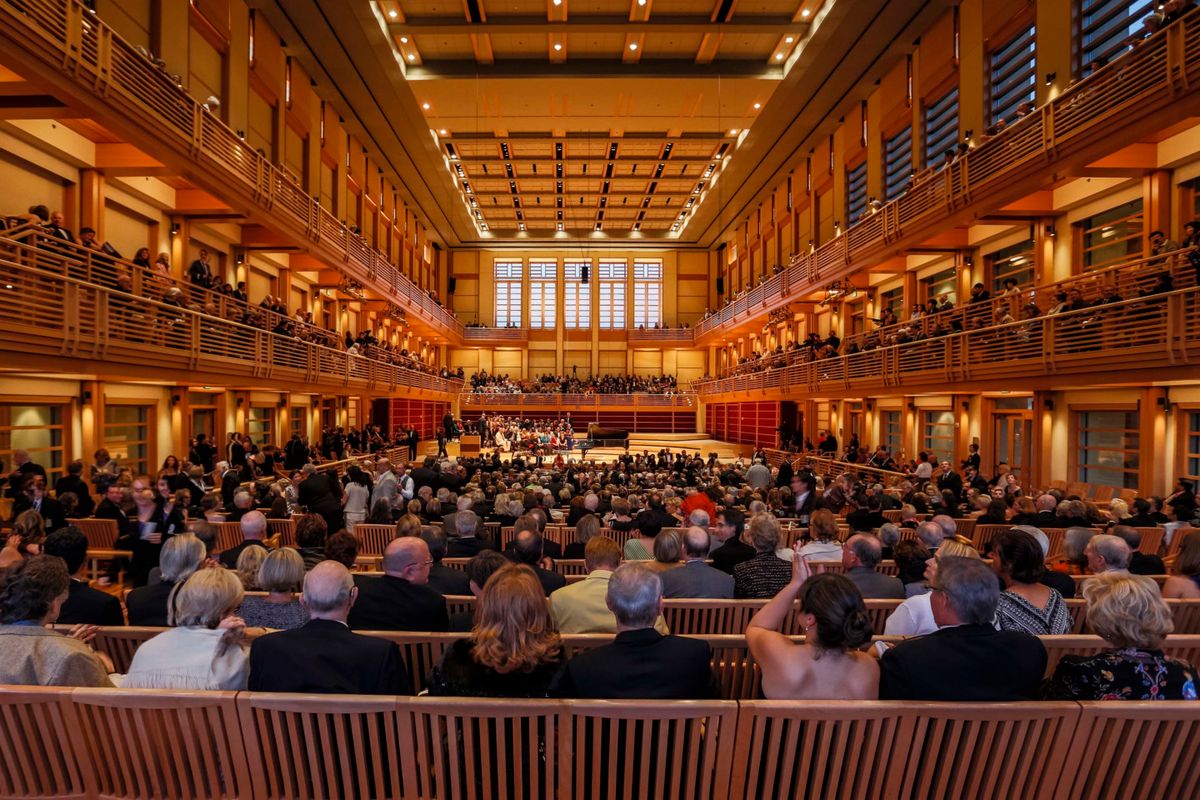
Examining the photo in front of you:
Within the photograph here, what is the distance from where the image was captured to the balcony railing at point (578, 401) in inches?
1581

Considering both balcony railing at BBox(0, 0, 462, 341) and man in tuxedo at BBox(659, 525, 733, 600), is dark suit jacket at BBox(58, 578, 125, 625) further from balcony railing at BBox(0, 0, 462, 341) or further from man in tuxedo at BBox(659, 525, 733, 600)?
balcony railing at BBox(0, 0, 462, 341)

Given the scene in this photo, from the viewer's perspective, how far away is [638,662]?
9.36ft

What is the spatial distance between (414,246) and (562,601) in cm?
3645

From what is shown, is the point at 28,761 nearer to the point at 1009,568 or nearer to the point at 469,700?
the point at 469,700

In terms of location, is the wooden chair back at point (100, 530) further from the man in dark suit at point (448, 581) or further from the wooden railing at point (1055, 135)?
the wooden railing at point (1055, 135)

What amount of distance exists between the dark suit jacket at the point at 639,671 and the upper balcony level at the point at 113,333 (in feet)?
28.8

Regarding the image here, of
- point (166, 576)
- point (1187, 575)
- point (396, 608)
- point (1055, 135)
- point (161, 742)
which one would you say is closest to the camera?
point (161, 742)

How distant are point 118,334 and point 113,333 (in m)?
0.15

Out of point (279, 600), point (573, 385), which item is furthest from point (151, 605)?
point (573, 385)

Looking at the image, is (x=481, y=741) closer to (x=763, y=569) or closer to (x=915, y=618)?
(x=915, y=618)

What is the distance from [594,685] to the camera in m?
2.79

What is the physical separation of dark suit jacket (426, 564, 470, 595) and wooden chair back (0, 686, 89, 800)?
7.85ft

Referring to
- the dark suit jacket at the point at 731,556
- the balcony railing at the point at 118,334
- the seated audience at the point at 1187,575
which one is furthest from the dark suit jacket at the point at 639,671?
the balcony railing at the point at 118,334

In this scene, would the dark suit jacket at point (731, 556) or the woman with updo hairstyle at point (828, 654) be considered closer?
the woman with updo hairstyle at point (828, 654)
